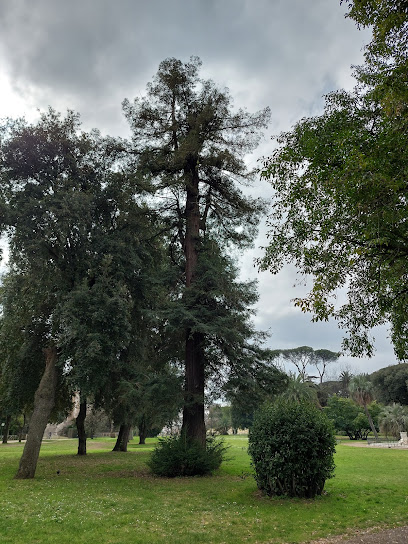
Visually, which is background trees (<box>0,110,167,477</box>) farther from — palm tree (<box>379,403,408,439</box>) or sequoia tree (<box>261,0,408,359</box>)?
palm tree (<box>379,403,408,439</box>)

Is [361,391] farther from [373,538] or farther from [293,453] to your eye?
[373,538]

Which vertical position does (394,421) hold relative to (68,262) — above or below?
below

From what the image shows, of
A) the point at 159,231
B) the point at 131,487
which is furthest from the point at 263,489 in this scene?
the point at 159,231

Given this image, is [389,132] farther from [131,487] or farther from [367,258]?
[131,487]

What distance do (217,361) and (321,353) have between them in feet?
248

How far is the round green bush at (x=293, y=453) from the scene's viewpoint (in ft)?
32.1

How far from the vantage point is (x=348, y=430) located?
5059 cm

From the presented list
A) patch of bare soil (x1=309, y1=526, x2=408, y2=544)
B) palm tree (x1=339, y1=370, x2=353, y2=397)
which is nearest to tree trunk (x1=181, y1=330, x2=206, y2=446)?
patch of bare soil (x1=309, y1=526, x2=408, y2=544)

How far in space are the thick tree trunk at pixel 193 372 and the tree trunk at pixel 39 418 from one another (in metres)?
4.91

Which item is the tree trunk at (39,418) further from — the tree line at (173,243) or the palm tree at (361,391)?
the palm tree at (361,391)

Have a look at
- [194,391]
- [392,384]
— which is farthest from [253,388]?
[392,384]

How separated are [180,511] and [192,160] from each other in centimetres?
1351

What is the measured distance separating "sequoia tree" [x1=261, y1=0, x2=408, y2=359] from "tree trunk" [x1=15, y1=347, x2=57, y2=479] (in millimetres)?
9323

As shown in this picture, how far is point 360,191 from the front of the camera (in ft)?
22.7
